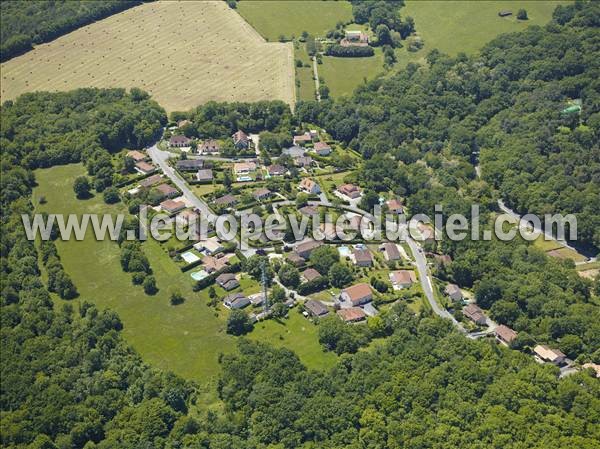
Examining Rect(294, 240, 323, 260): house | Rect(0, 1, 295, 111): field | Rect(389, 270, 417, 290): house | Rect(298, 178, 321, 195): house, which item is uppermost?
Rect(0, 1, 295, 111): field

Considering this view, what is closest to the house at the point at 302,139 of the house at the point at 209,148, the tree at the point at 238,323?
the house at the point at 209,148

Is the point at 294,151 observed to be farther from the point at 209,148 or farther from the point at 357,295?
the point at 357,295

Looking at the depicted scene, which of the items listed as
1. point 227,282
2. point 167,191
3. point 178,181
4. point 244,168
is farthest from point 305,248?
point 178,181

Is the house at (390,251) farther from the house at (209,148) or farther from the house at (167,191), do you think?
the house at (209,148)

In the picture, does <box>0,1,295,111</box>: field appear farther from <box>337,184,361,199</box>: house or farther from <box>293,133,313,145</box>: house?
<box>337,184,361,199</box>: house

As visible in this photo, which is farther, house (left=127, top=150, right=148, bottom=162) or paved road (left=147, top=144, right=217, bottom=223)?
house (left=127, top=150, right=148, bottom=162)

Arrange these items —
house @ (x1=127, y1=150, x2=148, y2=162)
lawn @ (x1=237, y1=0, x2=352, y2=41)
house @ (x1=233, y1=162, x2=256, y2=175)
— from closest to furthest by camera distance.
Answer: house @ (x1=233, y1=162, x2=256, y2=175) → house @ (x1=127, y1=150, x2=148, y2=162) → lawn @ (x1=237, y1=0, x2=352, y2=41)

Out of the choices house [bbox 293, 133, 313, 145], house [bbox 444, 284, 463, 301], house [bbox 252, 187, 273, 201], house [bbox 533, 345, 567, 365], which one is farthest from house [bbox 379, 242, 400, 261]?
house [bbox 293, 133, 313, 145]
